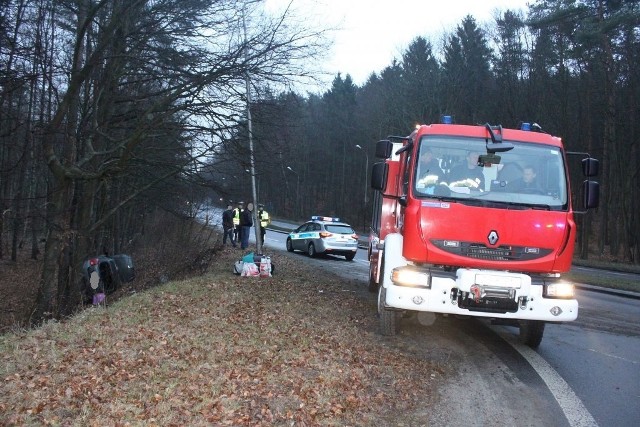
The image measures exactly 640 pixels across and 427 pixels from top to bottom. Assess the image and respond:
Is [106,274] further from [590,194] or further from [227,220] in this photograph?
[590,194]

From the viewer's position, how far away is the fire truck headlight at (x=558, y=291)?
736cm

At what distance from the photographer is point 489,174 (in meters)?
7.78

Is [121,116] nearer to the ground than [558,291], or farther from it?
farther from it

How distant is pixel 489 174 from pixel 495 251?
1065 mm

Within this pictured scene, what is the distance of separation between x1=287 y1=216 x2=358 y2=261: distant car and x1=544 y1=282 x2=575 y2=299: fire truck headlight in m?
15.8

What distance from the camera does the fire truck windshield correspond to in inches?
300

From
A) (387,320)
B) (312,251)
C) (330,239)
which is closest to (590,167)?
(387,320)

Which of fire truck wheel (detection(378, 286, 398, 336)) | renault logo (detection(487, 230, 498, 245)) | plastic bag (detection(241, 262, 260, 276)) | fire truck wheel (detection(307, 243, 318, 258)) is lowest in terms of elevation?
fire truck wheel (detection(307, 243, 318, 258))

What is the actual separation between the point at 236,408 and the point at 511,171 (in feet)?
15.5

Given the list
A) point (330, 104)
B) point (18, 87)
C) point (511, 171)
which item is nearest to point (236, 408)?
point (511, 171)

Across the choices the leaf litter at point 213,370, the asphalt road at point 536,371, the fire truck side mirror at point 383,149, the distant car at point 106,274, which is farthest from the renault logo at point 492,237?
the distant car at point 106,274

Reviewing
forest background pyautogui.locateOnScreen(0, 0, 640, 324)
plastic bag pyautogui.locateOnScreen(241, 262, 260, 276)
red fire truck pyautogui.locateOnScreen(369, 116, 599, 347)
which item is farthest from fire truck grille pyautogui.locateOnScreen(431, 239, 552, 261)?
plastic bag pyautogui.locateOnScreen(241, 262, 260, 276)

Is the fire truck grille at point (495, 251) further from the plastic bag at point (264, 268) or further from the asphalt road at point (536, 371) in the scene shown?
the plastic bag at point (264, 268)

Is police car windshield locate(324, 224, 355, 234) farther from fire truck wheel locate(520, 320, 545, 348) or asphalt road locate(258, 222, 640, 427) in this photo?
fire truck wheel locate(520, 320, 545, 348)
